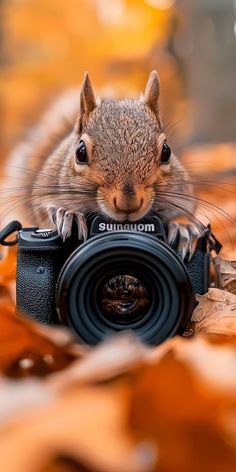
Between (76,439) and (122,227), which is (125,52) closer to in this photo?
(122,227)

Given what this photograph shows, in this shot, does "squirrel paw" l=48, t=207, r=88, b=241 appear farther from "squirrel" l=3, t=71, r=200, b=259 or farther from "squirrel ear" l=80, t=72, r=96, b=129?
"squirrel ear" l=80, t=72, r=96, b=129

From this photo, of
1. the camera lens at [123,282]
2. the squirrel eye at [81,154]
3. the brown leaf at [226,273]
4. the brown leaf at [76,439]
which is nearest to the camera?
the brown leaf at [76,439]

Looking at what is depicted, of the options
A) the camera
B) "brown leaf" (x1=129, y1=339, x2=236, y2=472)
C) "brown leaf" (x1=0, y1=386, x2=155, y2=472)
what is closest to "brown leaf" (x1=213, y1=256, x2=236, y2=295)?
the camera

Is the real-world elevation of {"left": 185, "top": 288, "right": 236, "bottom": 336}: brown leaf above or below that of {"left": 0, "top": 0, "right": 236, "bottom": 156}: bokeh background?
below

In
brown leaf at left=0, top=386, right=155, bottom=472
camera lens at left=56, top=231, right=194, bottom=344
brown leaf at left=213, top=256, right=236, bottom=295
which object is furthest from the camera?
brown leaf at left=213, top=256, right=236, bottom=295

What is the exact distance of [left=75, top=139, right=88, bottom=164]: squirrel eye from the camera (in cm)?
140

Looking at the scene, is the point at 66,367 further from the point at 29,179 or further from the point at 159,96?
the point at 29,179

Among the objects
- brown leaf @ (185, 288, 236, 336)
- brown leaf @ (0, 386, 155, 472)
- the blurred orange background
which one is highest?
the blurred orange background

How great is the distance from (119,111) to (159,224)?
9.3 inches

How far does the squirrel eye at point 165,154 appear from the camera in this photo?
4.60 ft

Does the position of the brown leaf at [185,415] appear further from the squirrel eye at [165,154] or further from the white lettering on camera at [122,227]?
the squirrel eye at [165,154]

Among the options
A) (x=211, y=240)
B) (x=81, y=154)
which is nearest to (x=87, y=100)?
A: (x=81, y=154)

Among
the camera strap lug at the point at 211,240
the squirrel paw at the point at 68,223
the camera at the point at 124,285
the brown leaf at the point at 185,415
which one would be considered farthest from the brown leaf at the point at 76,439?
the camera strap lug at the point at 211,240

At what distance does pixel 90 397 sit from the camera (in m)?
0.79
